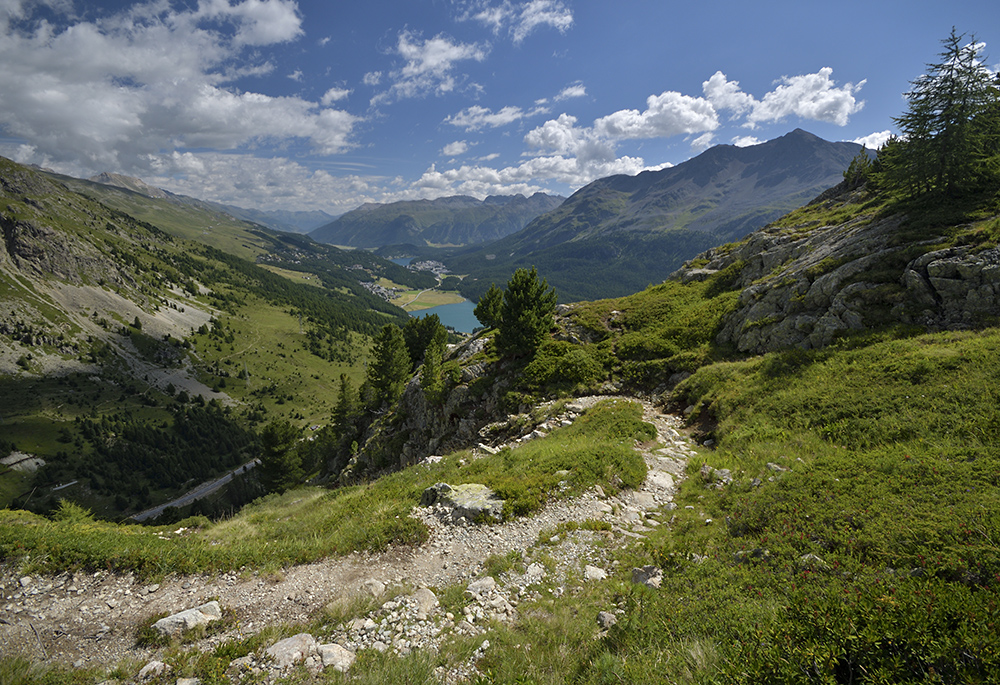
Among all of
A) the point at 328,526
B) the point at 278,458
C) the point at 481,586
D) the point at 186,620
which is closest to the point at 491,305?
the point at 328,526

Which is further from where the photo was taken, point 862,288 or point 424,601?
point 862,288

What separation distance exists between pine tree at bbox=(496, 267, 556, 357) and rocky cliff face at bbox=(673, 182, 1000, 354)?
14496 millimetres

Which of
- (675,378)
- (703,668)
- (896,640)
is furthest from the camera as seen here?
(675,378)

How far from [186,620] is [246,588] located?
1442mm

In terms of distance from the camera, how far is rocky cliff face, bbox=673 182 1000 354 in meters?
17.9

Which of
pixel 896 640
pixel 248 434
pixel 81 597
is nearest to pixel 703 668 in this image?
pixel 896 640

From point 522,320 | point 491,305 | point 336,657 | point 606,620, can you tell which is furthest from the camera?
point 491,305

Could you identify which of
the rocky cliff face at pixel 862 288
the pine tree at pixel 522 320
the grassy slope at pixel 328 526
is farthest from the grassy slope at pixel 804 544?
the pine tree at pixel 522 320

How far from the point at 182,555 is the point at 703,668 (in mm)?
12411

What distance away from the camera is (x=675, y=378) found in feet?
83.8

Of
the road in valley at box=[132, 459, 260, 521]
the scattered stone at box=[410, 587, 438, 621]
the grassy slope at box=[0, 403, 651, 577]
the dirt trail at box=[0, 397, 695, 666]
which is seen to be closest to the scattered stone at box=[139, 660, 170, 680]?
the dirt trail at box=[0, 397, 695, 666]

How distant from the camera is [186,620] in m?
7.80

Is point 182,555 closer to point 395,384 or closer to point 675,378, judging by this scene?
point 675,378

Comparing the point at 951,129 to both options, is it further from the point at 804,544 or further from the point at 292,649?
the point at 292,649
